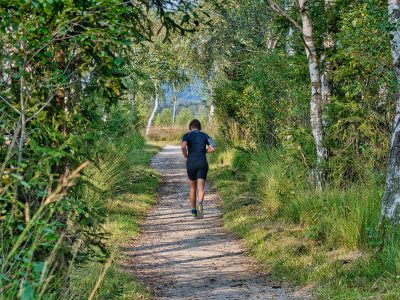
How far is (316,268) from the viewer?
25.3 feet

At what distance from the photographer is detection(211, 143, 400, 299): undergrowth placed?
22.5 feet

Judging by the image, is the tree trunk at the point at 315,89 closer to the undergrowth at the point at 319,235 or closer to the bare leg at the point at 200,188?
the undergrowth at the point at 319,235

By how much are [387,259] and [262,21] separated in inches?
712

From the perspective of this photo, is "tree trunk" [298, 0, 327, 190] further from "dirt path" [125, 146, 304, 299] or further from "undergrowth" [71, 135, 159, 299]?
"undergrowth" [71, 135, 159, 299]

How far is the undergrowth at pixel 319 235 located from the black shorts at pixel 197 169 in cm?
102

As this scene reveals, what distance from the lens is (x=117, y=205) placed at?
13.9 m

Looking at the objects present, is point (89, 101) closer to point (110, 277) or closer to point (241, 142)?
point (110, 277)

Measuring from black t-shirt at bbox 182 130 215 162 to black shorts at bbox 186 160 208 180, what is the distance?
3.1 inches

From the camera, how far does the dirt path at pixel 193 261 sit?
766 centimetres

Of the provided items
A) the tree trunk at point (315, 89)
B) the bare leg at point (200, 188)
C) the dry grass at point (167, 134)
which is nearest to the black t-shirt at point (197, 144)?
the bare leg at point (200, 188)

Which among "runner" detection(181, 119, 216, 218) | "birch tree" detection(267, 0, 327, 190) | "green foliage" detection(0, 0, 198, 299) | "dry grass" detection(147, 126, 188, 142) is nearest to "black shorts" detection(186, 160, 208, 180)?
"runner" detection(181, 119, 216, 218)

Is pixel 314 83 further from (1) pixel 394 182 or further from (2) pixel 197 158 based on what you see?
(1) pixel 394 182

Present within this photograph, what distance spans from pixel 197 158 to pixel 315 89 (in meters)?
2.96

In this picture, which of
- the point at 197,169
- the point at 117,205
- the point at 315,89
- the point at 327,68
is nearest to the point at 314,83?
the point at 315,89
